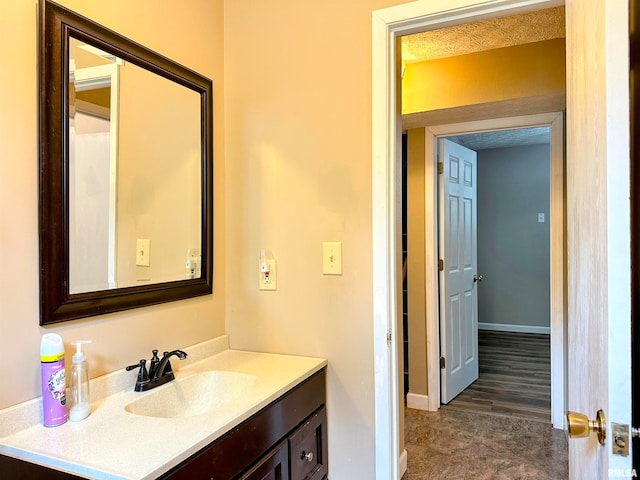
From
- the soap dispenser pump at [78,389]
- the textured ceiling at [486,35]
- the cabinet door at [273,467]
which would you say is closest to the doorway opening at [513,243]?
the textured ceiling at [486,35]

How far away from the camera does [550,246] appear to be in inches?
111

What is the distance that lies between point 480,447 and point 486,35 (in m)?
2.42

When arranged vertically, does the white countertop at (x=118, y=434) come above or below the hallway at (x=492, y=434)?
above

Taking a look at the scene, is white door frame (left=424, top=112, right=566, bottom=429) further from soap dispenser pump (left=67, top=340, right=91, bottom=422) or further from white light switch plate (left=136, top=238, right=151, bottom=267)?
soap dispenser pump (left=67, top=340, right=91, bottom=422)

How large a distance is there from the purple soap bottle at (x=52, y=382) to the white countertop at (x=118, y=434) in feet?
0.09

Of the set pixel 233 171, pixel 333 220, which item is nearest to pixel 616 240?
pixel 333 220

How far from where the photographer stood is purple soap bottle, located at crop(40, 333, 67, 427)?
108cm

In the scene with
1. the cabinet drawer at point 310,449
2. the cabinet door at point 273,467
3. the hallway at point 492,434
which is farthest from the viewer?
the hallway at point 492,434

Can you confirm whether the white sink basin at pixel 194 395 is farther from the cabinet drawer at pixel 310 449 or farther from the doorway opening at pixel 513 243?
the doorway opening at pixel 513 243

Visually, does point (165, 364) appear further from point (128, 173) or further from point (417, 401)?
point (417, 401)

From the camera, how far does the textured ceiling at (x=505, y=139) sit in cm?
449

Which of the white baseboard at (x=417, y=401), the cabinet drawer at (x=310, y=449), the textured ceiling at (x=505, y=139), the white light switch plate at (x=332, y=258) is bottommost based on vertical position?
the white baseboard at (x=417, y=401)

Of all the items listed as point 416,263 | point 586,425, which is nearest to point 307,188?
point 586,425

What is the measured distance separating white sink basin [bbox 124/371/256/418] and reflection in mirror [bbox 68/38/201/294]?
0.38 metres
